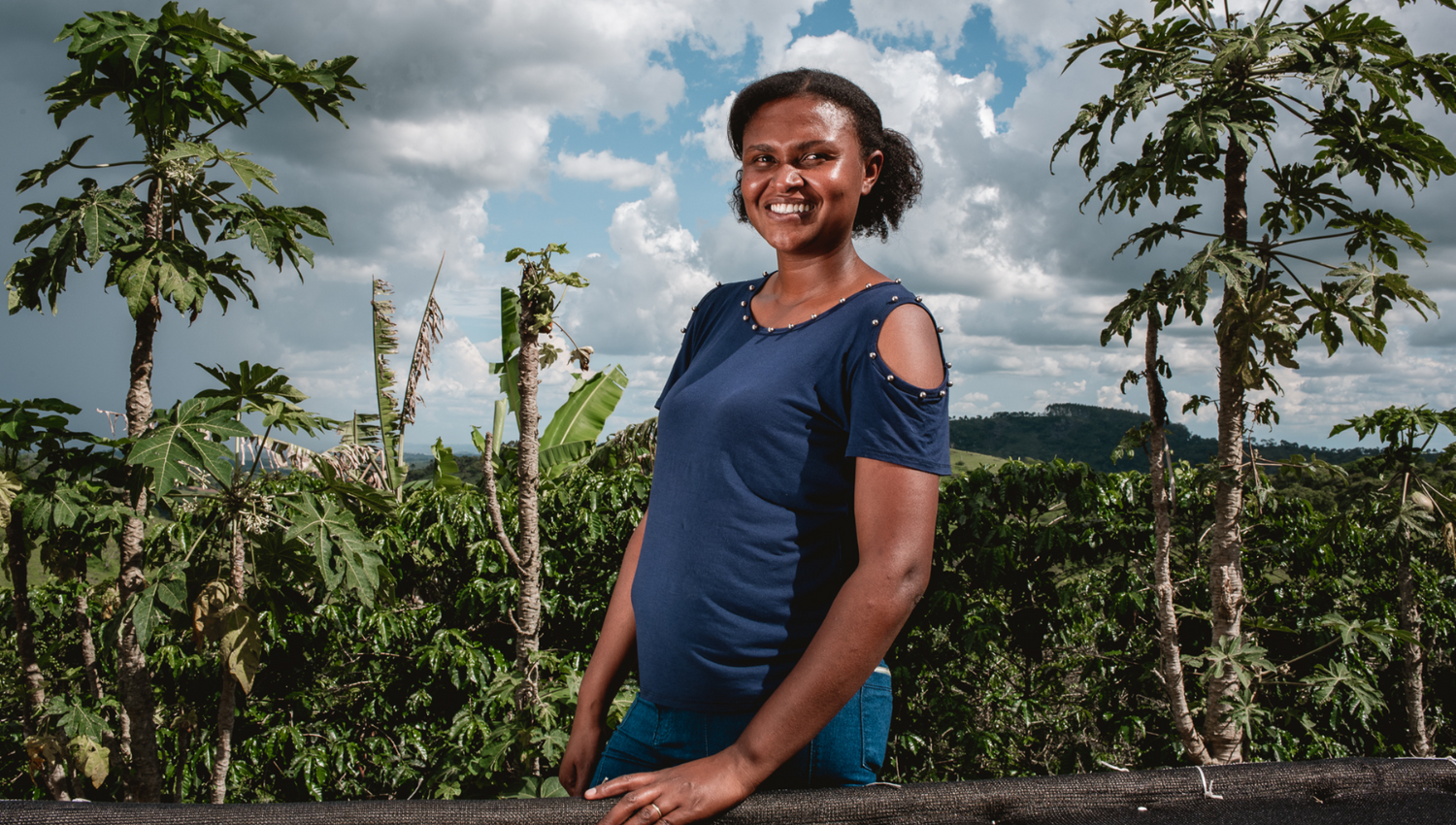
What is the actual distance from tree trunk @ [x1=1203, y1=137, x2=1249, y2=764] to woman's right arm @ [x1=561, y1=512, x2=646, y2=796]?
8.43 ft

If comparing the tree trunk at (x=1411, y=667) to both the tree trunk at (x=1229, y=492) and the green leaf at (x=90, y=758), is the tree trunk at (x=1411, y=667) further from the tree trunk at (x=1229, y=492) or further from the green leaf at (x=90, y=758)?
the green leaf at (x=90, y=758)

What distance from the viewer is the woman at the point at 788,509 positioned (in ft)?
3.65

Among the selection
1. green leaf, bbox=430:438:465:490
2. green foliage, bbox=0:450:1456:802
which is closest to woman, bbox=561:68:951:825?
green foliage, bbox=0:450:1456:802

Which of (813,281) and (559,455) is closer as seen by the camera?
(813,281)

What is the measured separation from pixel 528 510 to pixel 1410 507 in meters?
3.50

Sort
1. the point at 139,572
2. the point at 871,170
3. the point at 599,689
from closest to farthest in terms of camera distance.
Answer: the point at 871,170 → the point at 599,689 → the point at 139,572

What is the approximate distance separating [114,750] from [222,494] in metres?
1.61

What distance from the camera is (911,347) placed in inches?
46.3

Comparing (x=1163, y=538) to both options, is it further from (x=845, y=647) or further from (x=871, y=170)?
(x=845, y=647)

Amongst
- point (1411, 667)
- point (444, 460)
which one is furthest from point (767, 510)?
point (444, 460)

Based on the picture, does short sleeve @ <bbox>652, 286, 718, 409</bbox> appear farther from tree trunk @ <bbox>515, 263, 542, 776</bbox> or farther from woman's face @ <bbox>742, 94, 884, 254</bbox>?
tree trunk @ <bbox>515, 263, 542, 776</bbox>

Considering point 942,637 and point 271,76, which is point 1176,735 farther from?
point 271,76

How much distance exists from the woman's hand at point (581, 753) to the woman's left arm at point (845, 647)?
19.2 inches

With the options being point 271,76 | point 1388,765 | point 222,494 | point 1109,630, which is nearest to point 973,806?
point 1388,765
